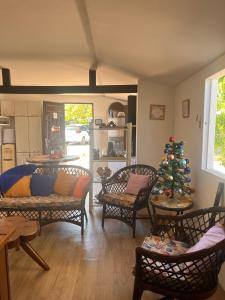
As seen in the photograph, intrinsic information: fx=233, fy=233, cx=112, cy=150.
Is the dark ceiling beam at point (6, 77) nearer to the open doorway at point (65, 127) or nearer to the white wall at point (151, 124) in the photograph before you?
the open doorway at point (65, 127)

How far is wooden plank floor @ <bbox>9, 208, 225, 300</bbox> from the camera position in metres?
2.06

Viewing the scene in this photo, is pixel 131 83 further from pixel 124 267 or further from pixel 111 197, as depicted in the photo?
pixel 124 267

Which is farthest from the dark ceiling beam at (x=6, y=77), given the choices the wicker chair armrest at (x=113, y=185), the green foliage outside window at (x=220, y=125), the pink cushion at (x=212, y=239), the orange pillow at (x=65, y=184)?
the pink cushion at (x=212, y=239)

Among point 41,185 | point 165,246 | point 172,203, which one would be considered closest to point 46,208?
point 41,185

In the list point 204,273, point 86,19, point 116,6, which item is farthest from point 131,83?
point 204,273

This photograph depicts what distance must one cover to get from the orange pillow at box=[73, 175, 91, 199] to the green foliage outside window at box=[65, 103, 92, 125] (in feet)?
13.1

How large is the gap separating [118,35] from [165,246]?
2000 millimetres

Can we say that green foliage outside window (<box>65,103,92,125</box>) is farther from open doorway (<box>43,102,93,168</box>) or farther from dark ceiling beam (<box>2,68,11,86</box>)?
dark ceiling beam (<box>2,68,11,86</box>)

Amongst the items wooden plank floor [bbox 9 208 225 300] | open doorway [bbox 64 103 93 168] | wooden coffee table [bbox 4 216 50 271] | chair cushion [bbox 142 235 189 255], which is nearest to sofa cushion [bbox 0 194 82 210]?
wooden plank floor [bbox 9 208 225 300]

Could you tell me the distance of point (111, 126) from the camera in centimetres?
400

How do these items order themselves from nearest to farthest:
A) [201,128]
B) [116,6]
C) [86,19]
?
[116,6] → [86,19] → [201,128]

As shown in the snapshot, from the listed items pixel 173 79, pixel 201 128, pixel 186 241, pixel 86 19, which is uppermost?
pixel 86 19

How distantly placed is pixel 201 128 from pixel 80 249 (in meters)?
2.00

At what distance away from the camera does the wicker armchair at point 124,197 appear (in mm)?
3129
